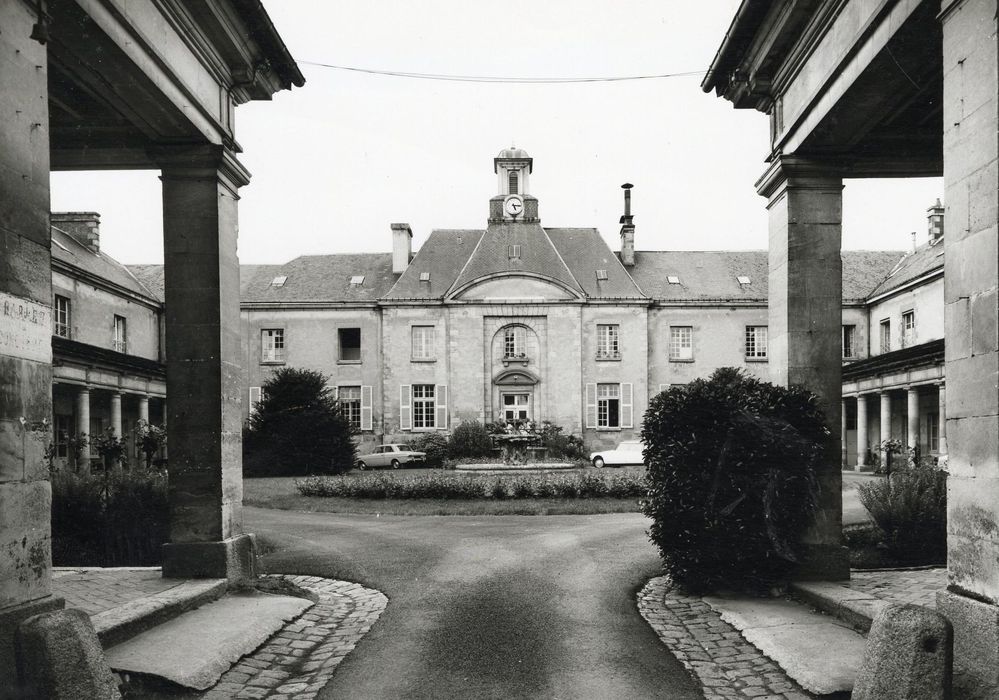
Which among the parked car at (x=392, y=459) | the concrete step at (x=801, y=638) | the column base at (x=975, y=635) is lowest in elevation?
the parked car at (x=392, y=459)

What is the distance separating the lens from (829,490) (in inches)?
303

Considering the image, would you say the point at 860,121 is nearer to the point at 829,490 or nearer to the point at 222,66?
the point at 829,490

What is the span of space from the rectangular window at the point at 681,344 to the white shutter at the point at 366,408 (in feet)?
46.7

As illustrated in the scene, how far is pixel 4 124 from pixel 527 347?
1232 inches

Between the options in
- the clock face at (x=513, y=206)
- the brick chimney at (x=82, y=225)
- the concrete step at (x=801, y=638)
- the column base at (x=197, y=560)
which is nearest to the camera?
the concrete step at (x=801, y=638)

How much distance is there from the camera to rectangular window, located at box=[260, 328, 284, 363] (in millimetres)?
35906

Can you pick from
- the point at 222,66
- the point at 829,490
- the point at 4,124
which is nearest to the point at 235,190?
the point at 222,66

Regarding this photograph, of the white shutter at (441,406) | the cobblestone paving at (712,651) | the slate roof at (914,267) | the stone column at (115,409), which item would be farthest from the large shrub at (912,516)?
the white shutter at (441,406)

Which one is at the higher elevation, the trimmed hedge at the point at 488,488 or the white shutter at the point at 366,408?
the white shutter at the point at 366,408

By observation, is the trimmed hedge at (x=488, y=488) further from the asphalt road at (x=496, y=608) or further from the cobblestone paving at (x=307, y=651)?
the cobblestone paving at (x=307, y=651)

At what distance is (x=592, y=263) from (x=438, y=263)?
7405mm

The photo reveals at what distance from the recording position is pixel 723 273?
37.7 metres

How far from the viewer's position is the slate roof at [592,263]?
3588 cm

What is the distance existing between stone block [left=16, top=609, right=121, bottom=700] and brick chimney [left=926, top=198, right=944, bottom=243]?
117ft
